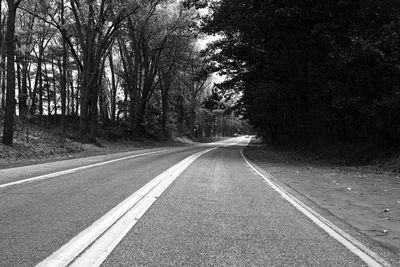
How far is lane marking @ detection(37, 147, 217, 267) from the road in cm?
1

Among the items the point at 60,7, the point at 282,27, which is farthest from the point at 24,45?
the point at 282,27

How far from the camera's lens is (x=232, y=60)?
144ft

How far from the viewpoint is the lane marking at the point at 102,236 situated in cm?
443

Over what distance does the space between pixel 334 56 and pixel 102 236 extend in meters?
18.5

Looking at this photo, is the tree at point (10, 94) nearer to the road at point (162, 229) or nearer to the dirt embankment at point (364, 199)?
the road at point (162, 229)

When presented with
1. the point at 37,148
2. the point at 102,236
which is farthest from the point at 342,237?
the point at 37,148

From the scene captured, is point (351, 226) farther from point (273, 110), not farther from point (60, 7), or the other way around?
point (273, 110)

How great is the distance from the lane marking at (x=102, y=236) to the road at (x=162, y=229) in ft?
0.04

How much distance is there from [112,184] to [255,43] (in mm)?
23441

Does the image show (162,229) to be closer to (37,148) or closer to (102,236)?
(102,236)

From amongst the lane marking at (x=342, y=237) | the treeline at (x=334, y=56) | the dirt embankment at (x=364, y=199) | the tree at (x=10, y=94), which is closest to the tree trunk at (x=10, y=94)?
the tree at (x=10, y=94)

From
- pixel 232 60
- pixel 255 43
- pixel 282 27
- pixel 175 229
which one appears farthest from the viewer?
pixel 232 60

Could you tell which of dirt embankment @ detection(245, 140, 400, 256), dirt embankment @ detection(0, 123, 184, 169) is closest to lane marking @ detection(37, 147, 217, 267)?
dirt embankment @ detection(245, 140, 400, 256)

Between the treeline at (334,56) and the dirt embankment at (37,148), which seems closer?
the dirt embankment at (37,148)
